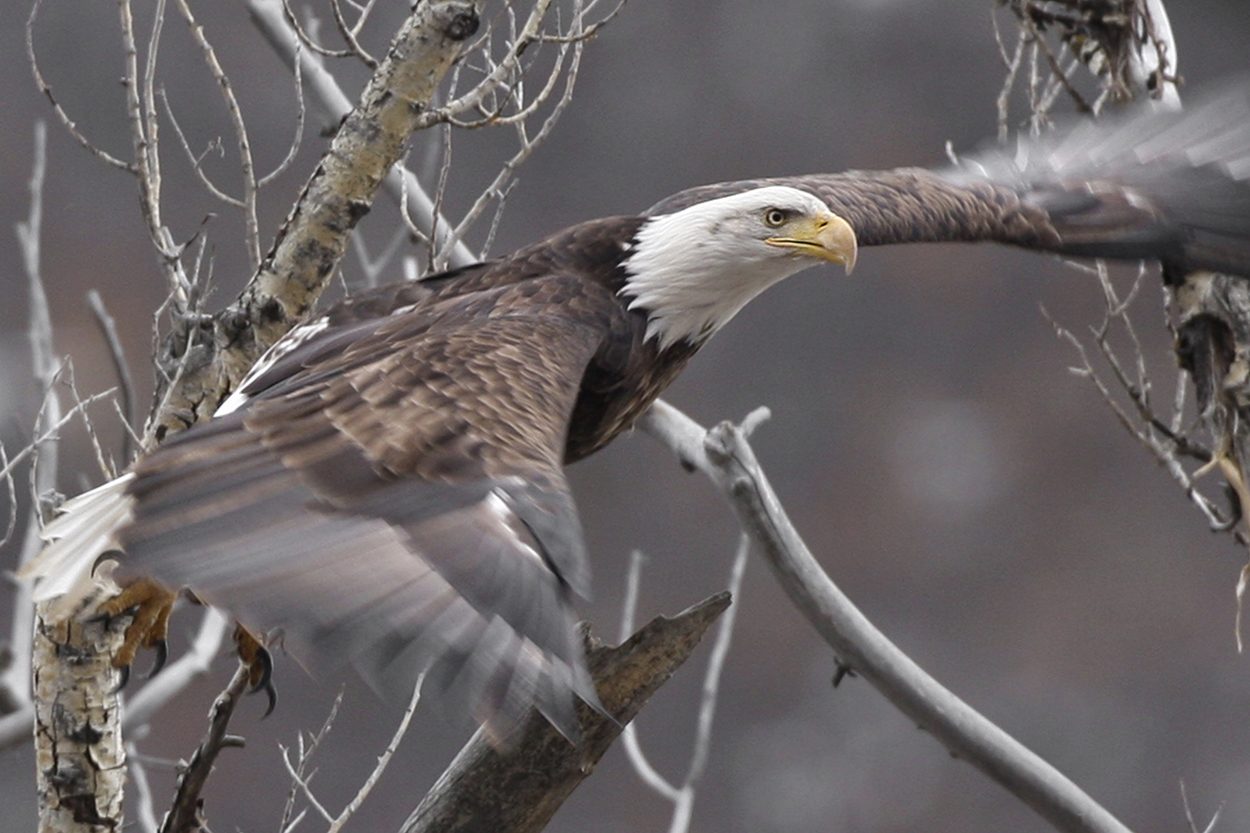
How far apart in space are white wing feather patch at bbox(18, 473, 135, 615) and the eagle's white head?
4.40ft

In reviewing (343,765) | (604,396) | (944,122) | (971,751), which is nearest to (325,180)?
(604,396)

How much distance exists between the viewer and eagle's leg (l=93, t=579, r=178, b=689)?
3.00 metres

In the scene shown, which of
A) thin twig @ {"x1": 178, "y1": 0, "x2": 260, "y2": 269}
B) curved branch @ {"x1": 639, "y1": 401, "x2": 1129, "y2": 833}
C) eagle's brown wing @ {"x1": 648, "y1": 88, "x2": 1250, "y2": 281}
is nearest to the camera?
A: thin twig @ {"x1": 178, "y1": 0, "x2": 260, "y2": 269}

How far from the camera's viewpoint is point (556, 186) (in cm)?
902

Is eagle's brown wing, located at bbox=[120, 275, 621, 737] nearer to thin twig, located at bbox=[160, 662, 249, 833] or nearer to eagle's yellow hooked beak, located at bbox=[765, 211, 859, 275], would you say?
thin twig, located at bbox=[160, 662, 249, 833]

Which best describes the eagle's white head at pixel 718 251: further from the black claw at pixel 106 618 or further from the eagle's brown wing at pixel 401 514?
the black claw at pixel 106 618

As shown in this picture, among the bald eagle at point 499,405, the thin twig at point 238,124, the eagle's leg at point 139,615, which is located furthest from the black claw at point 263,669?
the thin twig at point 238,124

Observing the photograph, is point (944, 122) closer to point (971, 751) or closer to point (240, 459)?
point (971, 751)

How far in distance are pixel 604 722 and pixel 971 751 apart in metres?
1.25

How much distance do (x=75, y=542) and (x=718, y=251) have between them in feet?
5.11

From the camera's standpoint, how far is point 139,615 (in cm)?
310

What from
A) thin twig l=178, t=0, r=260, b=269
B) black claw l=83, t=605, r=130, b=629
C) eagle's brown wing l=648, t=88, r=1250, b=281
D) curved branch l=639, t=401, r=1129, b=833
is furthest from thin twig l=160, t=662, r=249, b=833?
eagle's brown wing l=648, t=88, r=1250, b=281

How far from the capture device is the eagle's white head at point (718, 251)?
354 centimetres

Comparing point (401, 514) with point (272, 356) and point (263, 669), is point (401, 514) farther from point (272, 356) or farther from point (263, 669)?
point (263, 669)
